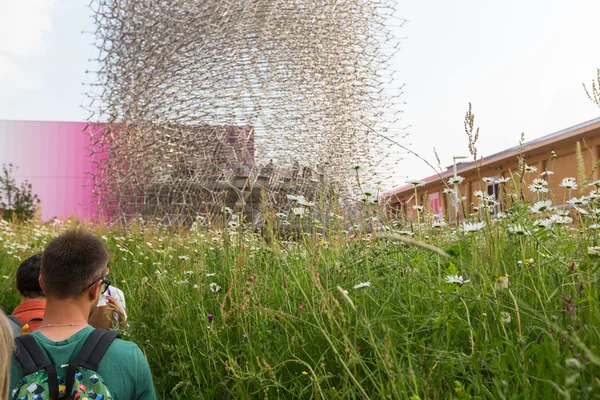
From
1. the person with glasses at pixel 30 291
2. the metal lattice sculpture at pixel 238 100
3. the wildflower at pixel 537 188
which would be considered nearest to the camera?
the wildflower at pixel 537 188

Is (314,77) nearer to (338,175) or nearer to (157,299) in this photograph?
(338,175)

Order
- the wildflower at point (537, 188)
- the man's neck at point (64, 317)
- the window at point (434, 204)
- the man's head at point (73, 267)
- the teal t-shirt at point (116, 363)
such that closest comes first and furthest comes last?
the teal t-shirt at point (116, 363) < the man's neck at point (64, 317) < the man's head at point (73, 267) < the wildflower at point (537, 188) < the window at point (434, 204)

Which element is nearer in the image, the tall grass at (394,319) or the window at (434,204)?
the tall grass at (394,319)

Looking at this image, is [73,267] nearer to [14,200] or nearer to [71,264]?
[71,264]

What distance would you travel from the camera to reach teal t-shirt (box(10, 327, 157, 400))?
5.85 feet

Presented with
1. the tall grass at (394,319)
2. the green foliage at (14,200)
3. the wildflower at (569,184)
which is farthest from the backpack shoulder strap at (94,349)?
the green foliage at (14,200)

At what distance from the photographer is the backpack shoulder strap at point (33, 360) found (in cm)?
168

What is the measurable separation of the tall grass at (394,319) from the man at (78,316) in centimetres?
33

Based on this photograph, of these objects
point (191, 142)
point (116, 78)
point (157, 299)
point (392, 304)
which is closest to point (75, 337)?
point (392, 304)

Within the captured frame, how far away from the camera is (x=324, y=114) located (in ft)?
41.8

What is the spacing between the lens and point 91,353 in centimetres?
177

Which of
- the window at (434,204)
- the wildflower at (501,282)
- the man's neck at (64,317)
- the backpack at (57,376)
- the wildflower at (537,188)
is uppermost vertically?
the window at (434,204)

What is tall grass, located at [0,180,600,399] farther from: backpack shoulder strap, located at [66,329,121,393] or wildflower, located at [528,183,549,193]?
backpack shoulder strap, located at [66,329,121,393]

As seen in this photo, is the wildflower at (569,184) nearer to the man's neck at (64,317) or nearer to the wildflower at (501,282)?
the wildflower at (501,282)
